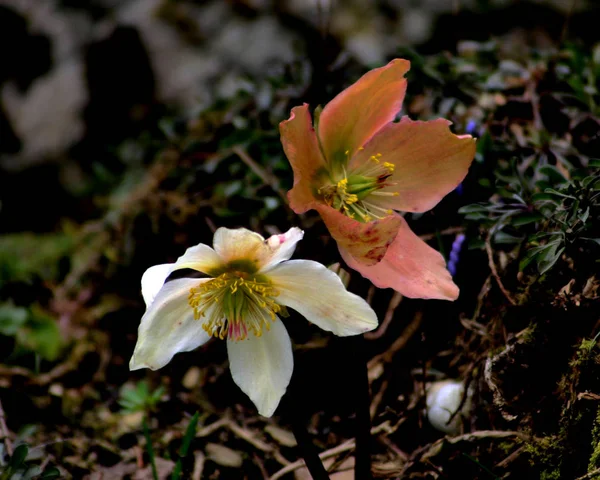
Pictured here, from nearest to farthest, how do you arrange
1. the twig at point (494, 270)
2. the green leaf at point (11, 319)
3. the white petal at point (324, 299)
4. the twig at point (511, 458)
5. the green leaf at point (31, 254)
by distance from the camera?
the white petal at point (324, 299) → the twig at point (511, 458) → the twig at point (494, 270) → the green leaf at point (11, 319) → the green leaf at point (31, 254)

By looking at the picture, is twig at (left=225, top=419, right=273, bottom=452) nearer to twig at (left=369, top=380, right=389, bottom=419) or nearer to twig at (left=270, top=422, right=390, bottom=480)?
twig at (left=270, top=422, right=390, bottom=480)

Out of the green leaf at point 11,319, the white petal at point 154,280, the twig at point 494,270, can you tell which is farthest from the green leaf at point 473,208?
the green leaf at point 11,319

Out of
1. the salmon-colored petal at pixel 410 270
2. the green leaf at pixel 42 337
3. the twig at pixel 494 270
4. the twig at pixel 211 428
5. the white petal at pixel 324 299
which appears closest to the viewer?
the white petal at pixel 324 299

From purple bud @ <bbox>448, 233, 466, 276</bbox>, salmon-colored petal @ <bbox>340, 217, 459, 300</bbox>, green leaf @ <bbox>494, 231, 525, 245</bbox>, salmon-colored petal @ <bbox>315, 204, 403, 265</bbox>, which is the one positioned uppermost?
salmon-colored petal @ <bbox>315, 204, 403, 265</bbox>

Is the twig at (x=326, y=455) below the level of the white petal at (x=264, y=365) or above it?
below

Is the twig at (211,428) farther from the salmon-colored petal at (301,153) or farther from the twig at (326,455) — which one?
the salmon-colored petal at (301,153)

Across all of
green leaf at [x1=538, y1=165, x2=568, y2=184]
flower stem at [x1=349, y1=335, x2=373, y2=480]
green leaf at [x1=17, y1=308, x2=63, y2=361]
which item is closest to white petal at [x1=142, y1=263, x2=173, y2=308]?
flower stem at [x1=349, y1=335, x2=373, y2=480]

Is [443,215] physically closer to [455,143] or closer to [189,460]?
[455,143]

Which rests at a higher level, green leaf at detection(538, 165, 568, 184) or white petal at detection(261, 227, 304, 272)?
white petal at detection(261, 227, 304, 272)

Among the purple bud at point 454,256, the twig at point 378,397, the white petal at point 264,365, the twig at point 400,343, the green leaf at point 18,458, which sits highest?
the white petal at point 264,365
